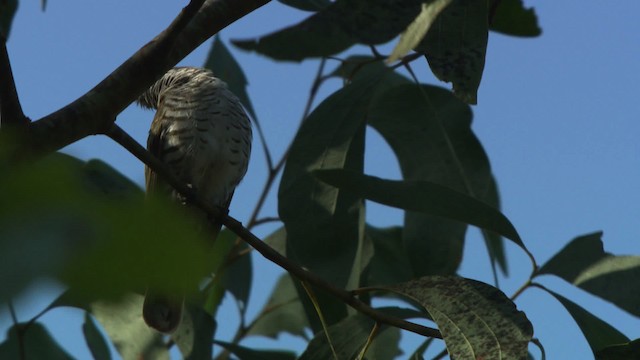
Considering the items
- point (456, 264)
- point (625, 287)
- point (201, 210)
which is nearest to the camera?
point (201, 210)

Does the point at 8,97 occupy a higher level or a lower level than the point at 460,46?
lower

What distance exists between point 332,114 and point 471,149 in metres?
0.50

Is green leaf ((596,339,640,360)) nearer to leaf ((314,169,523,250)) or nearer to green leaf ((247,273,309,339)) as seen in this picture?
leaf ((314,169,523,250))

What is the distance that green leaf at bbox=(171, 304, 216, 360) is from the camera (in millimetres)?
2967

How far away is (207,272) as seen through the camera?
38 centimetres

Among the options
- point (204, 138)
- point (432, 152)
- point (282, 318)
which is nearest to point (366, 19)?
point (432, 152)

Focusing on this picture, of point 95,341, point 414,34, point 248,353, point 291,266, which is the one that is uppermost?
point 414,34

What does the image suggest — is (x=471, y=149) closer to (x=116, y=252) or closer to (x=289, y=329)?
(x=289, y=329)

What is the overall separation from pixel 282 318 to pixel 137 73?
2.30 m

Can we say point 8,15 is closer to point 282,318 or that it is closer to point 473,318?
point 473,318

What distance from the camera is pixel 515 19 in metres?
2.74

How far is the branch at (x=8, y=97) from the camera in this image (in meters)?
1.49

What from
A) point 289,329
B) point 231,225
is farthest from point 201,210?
point 289,329

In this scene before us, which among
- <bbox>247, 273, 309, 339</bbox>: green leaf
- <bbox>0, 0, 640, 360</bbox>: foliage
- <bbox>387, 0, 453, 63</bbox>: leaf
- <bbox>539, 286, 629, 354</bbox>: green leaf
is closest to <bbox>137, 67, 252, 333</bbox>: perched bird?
<bbox>0, 0, 640, 360</bbox>: foliage
